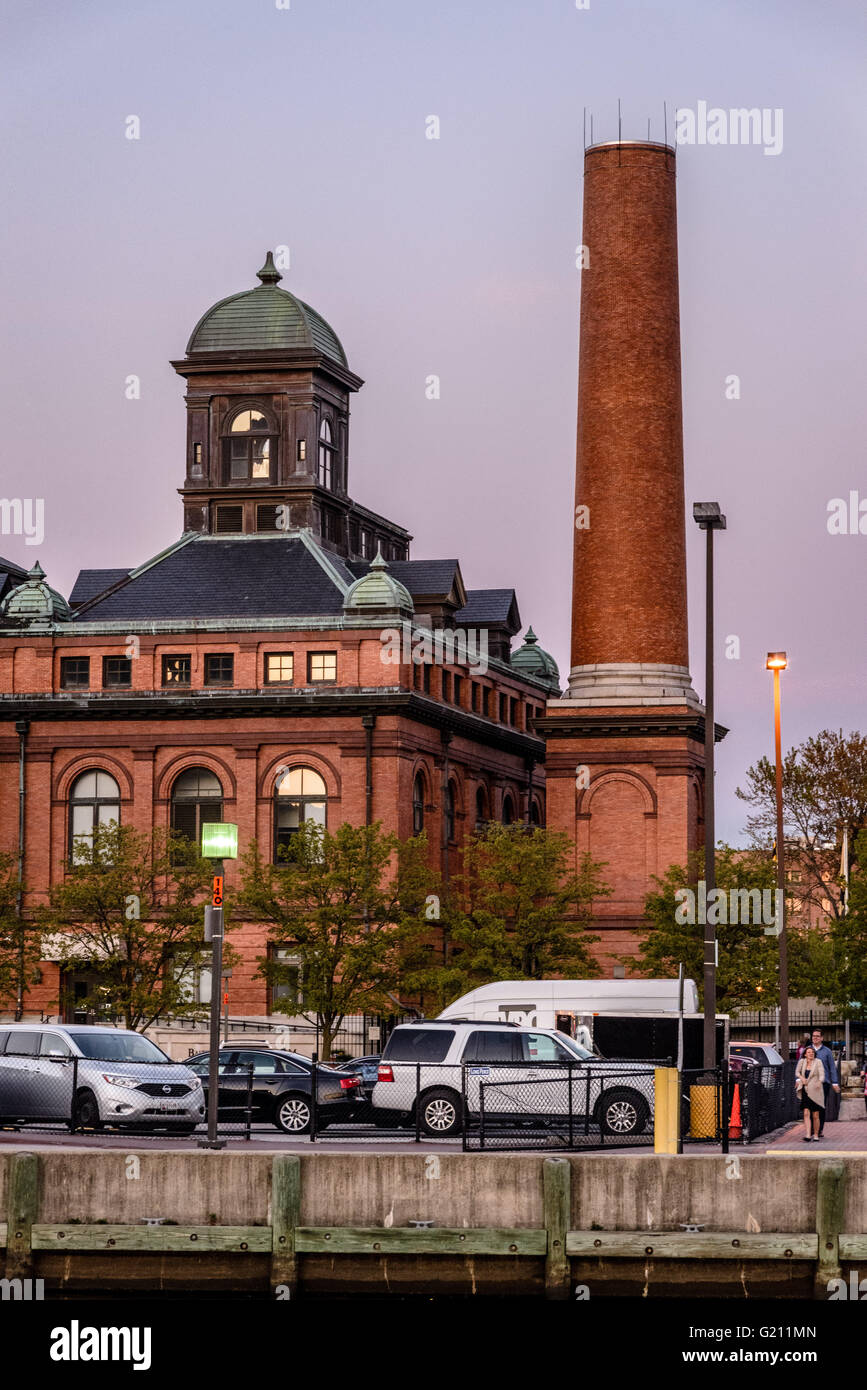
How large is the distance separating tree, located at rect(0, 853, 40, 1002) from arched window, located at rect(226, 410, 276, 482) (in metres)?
18.6

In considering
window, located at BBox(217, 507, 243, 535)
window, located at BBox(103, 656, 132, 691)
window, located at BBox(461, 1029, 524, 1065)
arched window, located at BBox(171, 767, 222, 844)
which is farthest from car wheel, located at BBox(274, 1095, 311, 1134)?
window, located at BBox(217, 507, 243, 535)

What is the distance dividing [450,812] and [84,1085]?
4977 centimetres

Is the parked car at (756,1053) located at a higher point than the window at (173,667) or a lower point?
lower

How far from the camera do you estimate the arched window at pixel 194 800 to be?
81938 millimetres

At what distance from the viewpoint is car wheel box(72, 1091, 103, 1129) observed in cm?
3681

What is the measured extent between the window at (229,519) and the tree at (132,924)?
51.3ft

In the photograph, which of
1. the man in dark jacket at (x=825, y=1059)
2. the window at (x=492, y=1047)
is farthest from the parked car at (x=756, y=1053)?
the window at (x=492, y=1047)

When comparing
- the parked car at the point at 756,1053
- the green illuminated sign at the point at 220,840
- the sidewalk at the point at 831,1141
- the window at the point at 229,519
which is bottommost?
the sidewalk at the point at 831,1141

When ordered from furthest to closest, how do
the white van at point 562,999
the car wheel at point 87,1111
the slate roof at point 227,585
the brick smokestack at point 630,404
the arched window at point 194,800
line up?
1. the slate roof at point 227,585
2. the arched window at point 194,800
3. the brick smokestack at point 630,404
4. the white van at point 562,999
5. the car wheel at point 87,1111

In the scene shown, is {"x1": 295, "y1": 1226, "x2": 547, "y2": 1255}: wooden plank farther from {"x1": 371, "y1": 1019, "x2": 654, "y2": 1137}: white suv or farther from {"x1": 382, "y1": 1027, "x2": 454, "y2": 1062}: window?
{"x1": 382, "y1": 1027, "x2": 454, "y2": 1062}: window

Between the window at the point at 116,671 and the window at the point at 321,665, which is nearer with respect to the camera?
the window at the point at 321,665

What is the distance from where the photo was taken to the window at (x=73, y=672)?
8350 centimetres

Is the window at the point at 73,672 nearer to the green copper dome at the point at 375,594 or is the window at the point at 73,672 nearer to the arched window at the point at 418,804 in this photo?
the green copper dome at the point at 375,594

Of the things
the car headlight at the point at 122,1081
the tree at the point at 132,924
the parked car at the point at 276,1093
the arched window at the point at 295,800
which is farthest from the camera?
the arched window at the point at 295,800
